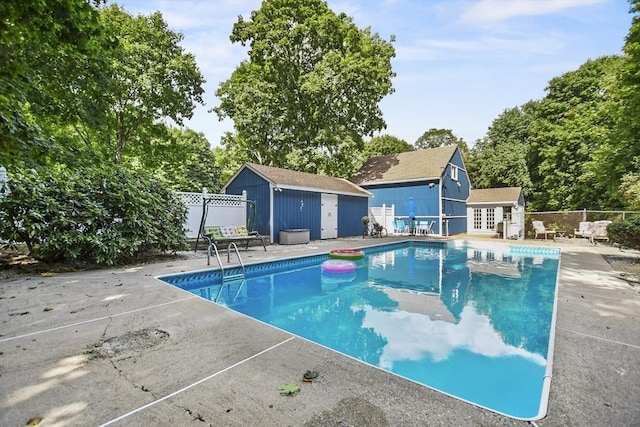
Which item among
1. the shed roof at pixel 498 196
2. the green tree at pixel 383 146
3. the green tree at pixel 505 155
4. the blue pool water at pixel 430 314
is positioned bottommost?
the blue pool water at pixel 430 314

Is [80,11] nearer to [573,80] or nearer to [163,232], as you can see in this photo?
[163,232]

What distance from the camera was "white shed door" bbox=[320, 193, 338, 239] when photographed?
46.9ft

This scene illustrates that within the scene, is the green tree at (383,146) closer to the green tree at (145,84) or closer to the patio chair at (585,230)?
the green tree at (145,84)

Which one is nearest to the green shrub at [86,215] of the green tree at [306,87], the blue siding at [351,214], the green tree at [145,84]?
the blue siding at [351,214]

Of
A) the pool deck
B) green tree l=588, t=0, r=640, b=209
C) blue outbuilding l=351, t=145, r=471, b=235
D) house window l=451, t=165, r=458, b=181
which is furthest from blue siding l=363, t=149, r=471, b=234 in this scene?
the pool deck

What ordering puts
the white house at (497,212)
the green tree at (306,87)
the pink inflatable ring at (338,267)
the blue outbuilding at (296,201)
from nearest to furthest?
1. the pink inflatable ring at (338,267)
2. the blue outbuilding at (296,201)
3. the white house at (497,212)
4. the green tree at (306,87)

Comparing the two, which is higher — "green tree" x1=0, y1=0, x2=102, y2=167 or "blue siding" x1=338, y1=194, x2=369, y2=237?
"green tree" x1=0, y1=0, x2=102, y2=167

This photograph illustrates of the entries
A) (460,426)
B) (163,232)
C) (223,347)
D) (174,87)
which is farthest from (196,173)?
(460,426)

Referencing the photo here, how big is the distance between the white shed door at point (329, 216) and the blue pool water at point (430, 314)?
491cm

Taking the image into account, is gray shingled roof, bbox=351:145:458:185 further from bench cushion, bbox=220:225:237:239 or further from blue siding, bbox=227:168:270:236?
bench cushion, bbox=220:225:237:239

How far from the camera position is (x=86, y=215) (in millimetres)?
6383

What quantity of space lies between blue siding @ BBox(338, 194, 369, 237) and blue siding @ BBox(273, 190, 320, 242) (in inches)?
69.3

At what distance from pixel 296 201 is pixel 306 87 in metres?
10.2

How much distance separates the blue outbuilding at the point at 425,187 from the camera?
17266 millimetres
